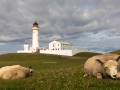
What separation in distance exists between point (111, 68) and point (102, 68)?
1484mm

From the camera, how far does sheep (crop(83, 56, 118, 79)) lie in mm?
13579

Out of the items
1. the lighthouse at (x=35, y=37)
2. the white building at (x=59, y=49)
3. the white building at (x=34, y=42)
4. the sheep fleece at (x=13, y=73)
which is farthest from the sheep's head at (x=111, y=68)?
the lighthouse at (x=35, y=37)

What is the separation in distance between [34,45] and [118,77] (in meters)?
159

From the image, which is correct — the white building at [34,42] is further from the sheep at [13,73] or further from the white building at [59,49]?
the sheep at [13,73]

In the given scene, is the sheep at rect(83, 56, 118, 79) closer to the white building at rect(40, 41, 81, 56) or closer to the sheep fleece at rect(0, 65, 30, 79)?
the sheep fleece at rect(0, 65, 30, 79)

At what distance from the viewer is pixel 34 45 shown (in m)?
171

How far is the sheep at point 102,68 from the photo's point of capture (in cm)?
1358

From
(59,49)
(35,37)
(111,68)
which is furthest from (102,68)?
(35,37)

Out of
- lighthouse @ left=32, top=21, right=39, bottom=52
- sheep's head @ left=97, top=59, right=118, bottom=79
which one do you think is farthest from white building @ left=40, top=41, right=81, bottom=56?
sheep's head @ left=97, top=59, right=118, bottom=79

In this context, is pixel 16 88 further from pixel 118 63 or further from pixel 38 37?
pixel 38 37

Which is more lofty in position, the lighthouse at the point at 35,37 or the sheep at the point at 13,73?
the lighthouse at the point at 35,37

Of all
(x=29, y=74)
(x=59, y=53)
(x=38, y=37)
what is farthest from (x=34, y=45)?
(x=29, y=74)

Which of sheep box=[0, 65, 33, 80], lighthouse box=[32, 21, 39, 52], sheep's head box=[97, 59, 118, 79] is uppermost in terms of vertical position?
lighthouse box=[32, 21, 39, 52]

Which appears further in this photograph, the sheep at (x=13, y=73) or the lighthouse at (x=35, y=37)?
the lighthouse at (x=35, y=37)
